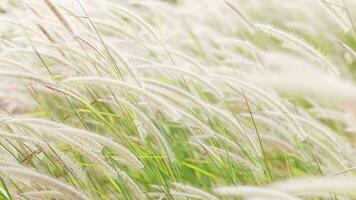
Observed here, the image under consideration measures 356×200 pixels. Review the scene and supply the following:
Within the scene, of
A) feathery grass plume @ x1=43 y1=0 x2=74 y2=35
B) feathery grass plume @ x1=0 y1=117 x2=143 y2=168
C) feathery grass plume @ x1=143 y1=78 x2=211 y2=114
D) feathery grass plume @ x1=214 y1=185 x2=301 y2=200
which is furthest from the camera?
feathery grass plume @ x1=43 y1=0 x2=74 y2=35

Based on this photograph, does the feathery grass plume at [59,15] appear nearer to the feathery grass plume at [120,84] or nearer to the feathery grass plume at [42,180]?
the feathery grass plume at [120,84]

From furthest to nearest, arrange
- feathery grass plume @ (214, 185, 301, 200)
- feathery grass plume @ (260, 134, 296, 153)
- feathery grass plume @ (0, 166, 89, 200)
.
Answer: feathery grass plume @ (260, 134, 296, 153)
feathery grass plume @ (0, 166, 89, 200)
feathery grass plume @ (214, 185, 301, 200)

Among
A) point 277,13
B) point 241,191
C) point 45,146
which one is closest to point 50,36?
point 45,146

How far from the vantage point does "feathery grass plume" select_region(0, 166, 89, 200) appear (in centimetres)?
131

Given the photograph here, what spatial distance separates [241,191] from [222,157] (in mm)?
984

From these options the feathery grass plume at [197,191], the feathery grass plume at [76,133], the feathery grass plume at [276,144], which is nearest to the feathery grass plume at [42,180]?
the feathery grass plume at [76,133]

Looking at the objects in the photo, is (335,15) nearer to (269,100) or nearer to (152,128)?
(269,100)

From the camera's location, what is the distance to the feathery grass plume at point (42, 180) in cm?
131

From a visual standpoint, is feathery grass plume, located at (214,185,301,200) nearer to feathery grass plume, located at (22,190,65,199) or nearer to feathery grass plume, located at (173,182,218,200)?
feathery grass plume, located at (173,182,218,200)

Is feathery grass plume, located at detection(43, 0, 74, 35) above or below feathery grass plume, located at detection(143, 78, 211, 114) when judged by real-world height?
above

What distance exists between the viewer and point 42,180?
1.32 m

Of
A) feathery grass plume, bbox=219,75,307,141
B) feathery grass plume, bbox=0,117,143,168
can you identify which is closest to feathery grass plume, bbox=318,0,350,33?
feathery grass plume, bbox=219,75,307,141

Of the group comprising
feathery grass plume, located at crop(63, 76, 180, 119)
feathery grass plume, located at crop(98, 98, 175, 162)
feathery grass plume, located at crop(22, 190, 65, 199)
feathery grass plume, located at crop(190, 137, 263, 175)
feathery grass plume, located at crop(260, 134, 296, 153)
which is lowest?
feathery grass plume, located at crop(260, 134, 296, 153)

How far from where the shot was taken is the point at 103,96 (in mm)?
1924
